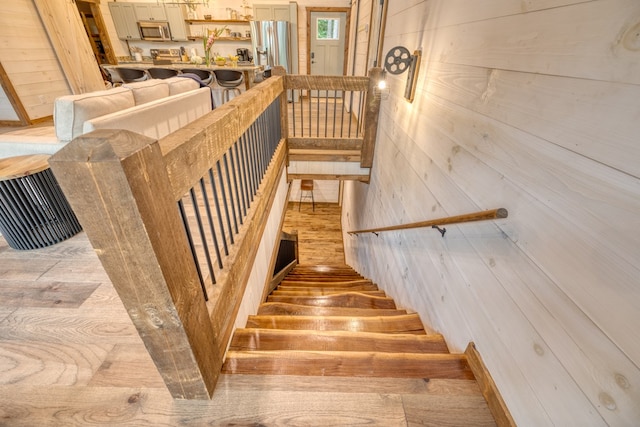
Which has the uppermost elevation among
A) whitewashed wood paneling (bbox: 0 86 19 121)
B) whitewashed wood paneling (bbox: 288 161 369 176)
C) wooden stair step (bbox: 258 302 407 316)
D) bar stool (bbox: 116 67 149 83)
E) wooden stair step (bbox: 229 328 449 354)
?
bar stool (bbox: 116 67 149 83)

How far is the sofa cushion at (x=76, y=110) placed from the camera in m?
1.95

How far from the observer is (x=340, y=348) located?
A: 1.33 metres

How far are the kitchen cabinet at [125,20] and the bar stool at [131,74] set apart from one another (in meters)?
2.81

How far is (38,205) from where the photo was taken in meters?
1.83

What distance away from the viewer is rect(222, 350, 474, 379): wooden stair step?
1.11 metres

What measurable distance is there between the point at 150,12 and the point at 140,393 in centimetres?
841

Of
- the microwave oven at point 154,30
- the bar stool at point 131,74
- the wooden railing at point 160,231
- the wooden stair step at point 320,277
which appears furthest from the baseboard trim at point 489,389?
the microwave oven at point 154,30

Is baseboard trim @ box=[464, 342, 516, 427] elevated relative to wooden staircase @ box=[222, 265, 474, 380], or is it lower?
elevated

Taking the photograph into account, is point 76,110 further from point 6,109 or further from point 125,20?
point 125,20

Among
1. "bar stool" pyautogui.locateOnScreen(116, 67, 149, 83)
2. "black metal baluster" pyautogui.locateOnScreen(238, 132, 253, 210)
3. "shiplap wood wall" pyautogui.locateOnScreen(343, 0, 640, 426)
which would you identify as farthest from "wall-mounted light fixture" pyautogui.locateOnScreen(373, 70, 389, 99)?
"bar stool" pyautogui.locateOnScreen(116, 67, 149, 83)

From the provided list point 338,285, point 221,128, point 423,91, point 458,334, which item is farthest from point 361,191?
point 221,128

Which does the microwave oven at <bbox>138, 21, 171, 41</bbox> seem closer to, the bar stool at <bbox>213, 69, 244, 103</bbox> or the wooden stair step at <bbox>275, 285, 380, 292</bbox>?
the bar stool at <bbox>213, 69, 244, 103</bbox>

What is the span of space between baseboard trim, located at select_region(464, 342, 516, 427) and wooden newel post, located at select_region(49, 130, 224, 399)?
1.06 metres

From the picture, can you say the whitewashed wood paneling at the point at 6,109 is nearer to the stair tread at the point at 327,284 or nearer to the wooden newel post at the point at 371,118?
the stair tread at the point at 327,284
